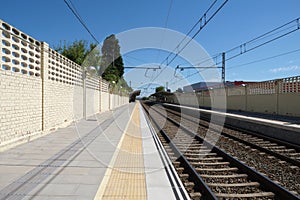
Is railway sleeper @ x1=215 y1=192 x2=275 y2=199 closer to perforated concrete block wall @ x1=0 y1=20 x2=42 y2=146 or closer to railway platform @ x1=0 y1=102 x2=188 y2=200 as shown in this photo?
railway platform @ x1=0 y1=102 x2=188 y2=200

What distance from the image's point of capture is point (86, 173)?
3.77m

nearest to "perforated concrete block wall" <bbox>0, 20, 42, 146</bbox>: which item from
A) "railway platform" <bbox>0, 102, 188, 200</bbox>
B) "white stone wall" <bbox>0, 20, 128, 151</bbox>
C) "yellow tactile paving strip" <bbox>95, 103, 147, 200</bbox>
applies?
"white stone wall" <bbox>0, 20, 128, 151</bbox>

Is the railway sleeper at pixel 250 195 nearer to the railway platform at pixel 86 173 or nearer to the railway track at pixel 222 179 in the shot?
the railway track at pixel 222 179

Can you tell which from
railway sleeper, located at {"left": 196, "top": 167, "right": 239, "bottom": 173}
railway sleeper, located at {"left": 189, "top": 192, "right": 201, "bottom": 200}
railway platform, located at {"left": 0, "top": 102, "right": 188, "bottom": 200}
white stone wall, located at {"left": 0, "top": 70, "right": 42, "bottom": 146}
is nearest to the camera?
railway platform, located at {"left": 0, "top": 102, "right": 188, "bottom": 200}

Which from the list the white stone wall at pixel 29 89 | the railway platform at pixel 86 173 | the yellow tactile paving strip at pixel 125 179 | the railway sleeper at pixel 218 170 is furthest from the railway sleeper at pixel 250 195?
the white stone wall at pixel 29 89

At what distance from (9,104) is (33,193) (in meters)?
3.35

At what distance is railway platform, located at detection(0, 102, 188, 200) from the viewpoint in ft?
9.86

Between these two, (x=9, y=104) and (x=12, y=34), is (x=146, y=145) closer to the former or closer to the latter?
(x=9, y=104)

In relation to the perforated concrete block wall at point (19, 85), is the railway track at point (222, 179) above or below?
below

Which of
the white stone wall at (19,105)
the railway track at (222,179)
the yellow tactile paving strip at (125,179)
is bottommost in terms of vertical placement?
the railway track at (222,179)

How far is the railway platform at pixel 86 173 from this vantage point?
3.01m

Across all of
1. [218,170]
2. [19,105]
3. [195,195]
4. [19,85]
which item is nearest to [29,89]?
[19,85]

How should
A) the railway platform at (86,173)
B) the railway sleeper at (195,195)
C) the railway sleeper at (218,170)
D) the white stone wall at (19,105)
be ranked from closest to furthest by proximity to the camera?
the railway platform at (86,173)
the railway sleeper at (195,195)
the railway sleeper at (218,170)
the white stone wall at (19,105)

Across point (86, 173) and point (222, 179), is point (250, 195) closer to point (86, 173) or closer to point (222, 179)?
point (222, 179)
